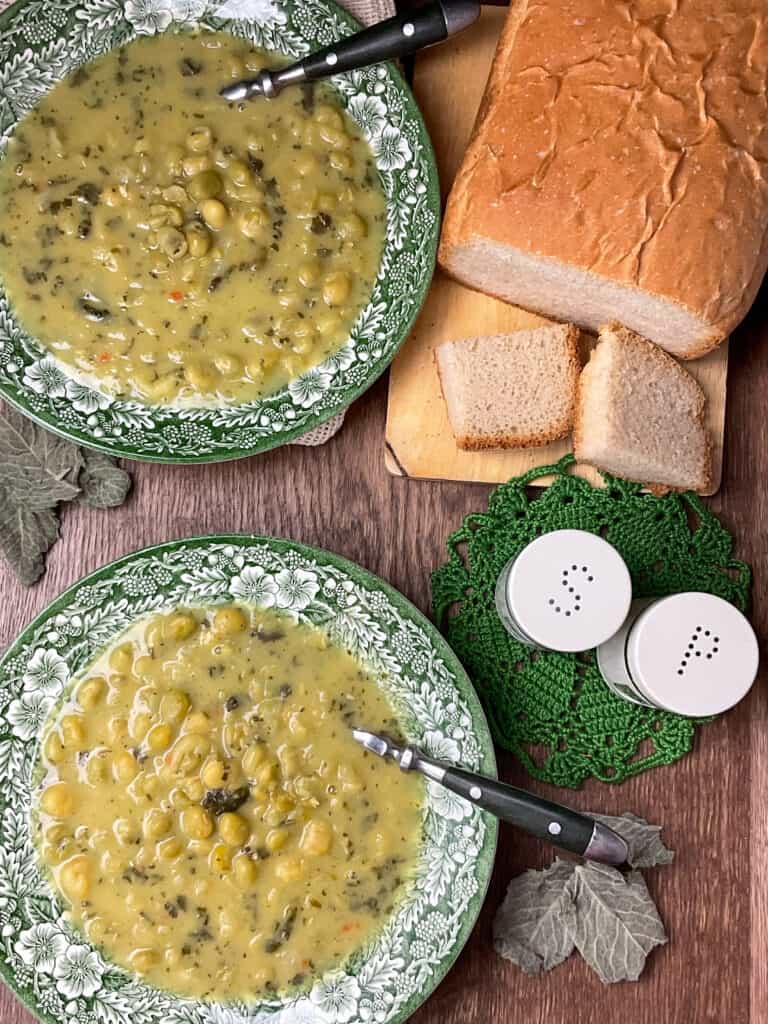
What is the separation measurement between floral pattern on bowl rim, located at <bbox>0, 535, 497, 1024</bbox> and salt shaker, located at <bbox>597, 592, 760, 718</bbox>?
0.36m

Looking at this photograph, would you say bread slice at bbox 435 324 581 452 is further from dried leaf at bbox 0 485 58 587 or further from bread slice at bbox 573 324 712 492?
dried leaf at bbox 0 485 58 587

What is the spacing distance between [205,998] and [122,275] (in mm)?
1553

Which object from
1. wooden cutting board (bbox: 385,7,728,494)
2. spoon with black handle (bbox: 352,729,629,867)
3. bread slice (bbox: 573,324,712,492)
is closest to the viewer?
spoon with black handle (bbox: 352,729,629,867)

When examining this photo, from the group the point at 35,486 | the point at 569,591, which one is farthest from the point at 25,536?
the point at 569,591

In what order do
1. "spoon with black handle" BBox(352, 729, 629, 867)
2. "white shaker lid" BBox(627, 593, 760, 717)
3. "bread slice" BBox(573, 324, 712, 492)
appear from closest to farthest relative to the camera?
"spoon with black handle" BBox(352, 729, 629, 867) → "white shaker lid" BBox(627, 593, 760, 717) → "bread slice" BBox(573, 324, 712, 492)

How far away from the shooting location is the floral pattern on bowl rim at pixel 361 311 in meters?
2.26

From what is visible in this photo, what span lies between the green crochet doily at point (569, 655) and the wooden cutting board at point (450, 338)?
0.29ft

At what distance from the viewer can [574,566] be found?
2199 millimetres

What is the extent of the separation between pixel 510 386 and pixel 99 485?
97 cm

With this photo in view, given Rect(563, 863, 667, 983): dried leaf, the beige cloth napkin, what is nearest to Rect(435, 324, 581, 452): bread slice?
the beige cloth napkin

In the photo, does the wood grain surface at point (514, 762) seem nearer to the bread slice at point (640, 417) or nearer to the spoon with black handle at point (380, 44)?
the bread slice at point (640, 417)

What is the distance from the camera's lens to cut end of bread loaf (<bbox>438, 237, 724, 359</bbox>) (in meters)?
2.27

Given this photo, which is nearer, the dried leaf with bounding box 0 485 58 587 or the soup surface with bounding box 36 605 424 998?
the soup surface with bounding box 36 605 424 998

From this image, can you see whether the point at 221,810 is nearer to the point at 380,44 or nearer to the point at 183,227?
the point at 183,227
